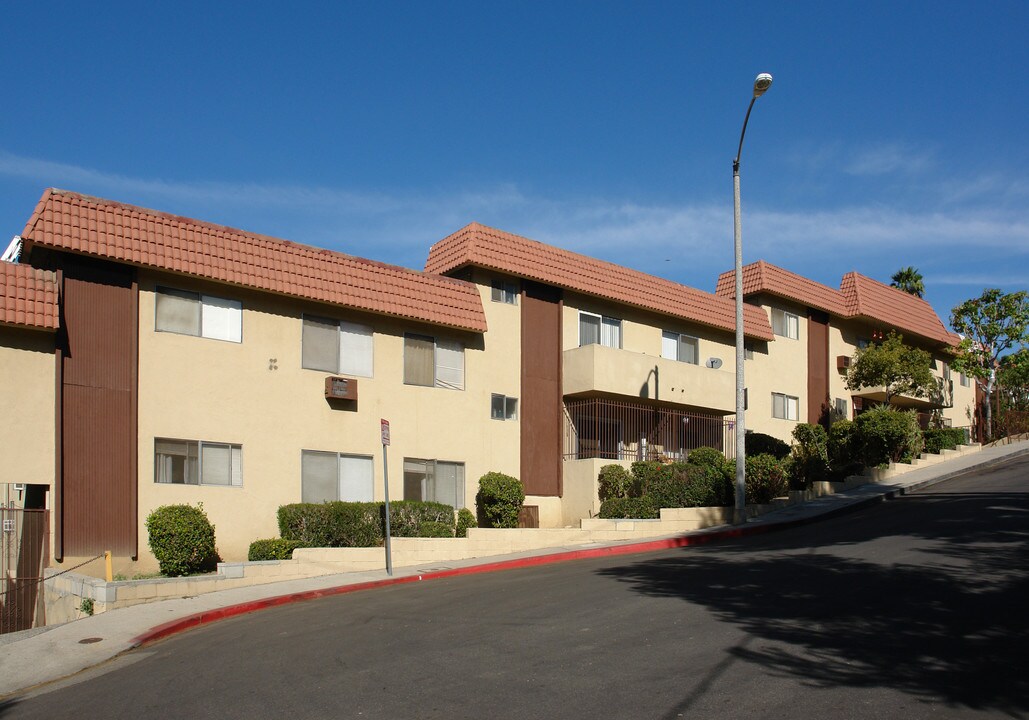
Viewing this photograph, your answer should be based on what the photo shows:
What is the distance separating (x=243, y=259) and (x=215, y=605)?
807cm

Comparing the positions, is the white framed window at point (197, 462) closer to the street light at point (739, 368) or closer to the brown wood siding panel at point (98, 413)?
the brown wood siding panel at point (98, 413)

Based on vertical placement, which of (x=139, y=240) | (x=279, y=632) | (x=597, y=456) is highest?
(x=139, y=240)

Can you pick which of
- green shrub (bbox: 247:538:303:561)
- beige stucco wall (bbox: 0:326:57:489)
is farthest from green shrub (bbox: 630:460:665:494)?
beige stucco wall (bbox: 0:326:57:489)

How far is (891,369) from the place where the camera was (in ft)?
122

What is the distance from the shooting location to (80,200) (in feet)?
62.9

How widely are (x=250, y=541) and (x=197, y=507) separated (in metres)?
1.46

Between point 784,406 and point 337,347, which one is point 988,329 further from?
point 337,347

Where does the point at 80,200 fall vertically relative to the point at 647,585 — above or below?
above

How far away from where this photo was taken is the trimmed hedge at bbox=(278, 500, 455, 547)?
806 inches

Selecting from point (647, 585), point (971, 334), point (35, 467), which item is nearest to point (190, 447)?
point (35, 467)

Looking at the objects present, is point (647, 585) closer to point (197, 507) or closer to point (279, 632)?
point (279, 632)

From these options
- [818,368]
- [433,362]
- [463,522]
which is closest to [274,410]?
[433,362]

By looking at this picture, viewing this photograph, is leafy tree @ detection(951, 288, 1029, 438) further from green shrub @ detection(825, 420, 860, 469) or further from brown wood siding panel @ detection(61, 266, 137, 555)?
brown wood siding panel @ detection(61, 266, 137, 555)

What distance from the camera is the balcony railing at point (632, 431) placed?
90.6ft
